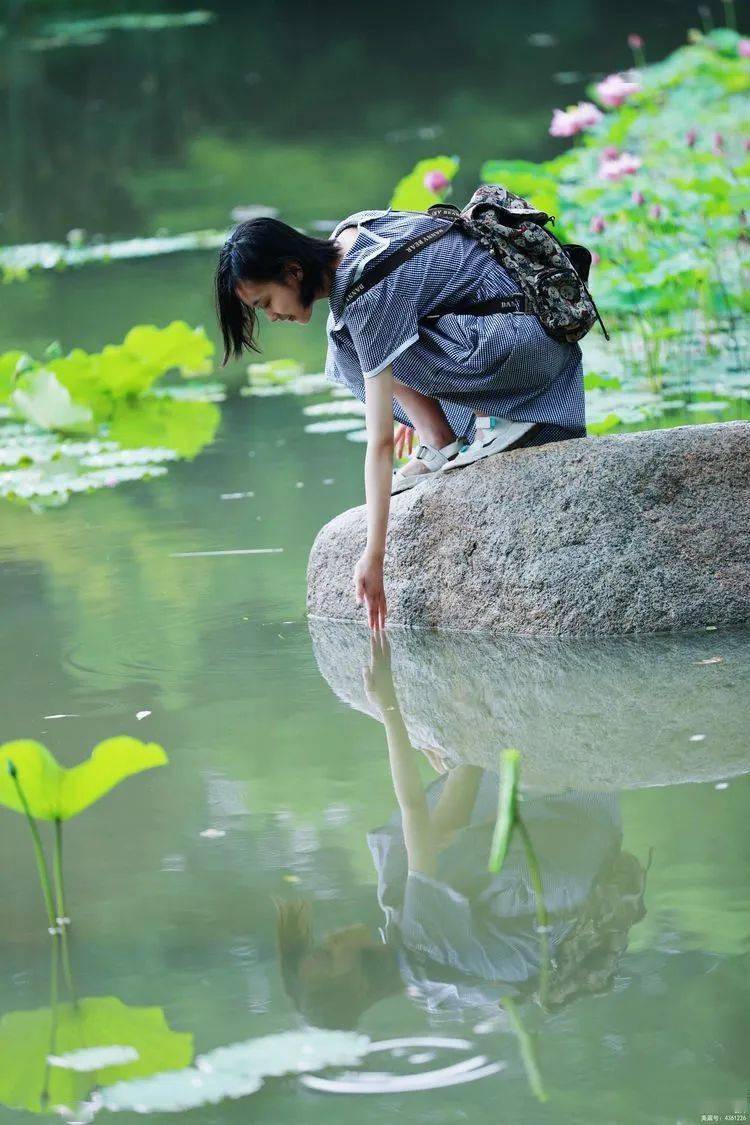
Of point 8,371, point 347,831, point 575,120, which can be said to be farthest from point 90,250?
point 347,831

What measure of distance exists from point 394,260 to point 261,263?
0.28m

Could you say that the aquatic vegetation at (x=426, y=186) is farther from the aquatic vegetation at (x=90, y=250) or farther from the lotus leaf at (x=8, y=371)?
the aquatic vegetation at (x=90, y=250)

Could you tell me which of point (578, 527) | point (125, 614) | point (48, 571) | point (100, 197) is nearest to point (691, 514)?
point (578, 527)

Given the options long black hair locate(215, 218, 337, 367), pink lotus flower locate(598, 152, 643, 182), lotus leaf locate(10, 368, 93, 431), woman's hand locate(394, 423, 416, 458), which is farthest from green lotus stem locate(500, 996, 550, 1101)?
pink lotus flower locate(598, 152, 643, 182)

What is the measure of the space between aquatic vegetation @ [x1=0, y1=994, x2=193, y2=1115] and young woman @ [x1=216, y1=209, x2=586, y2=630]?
4.03 feet

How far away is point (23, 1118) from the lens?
1.72m

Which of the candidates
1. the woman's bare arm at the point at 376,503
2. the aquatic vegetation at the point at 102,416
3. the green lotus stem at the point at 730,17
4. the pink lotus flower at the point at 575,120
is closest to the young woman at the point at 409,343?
the woman's bare arm at the point at 376,503

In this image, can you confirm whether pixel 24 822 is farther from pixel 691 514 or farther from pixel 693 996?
pixel 691 514

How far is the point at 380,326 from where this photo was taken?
308 cm

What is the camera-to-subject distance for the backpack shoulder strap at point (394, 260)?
3.06 m

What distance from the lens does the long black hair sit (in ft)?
9.70

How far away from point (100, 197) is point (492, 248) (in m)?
8.05

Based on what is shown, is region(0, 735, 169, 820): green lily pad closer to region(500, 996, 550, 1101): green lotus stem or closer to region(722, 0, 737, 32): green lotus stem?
region(500, 996, 550, 1101): green lotus stem

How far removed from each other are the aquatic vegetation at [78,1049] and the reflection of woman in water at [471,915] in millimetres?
169
